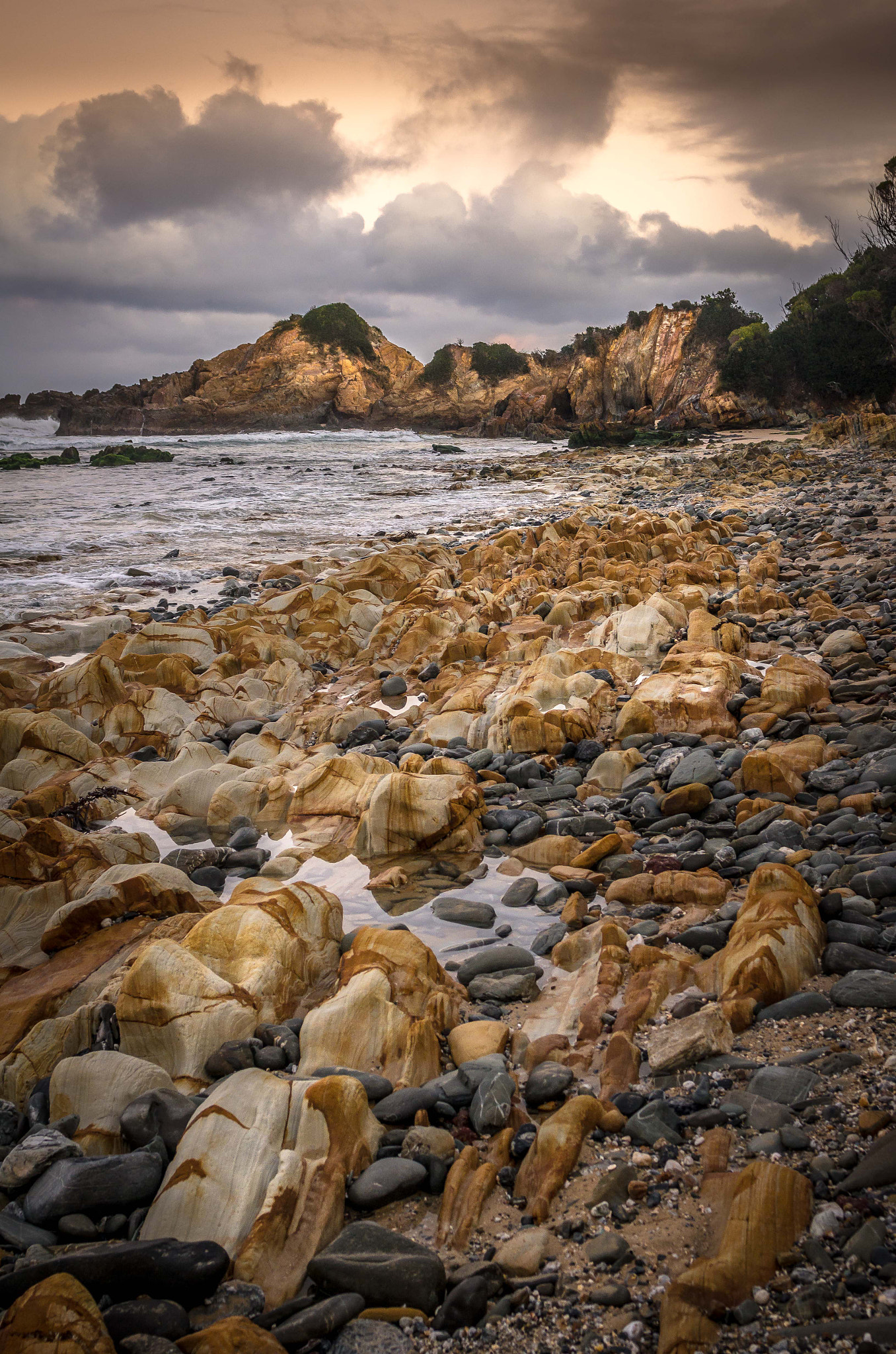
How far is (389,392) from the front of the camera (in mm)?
63312

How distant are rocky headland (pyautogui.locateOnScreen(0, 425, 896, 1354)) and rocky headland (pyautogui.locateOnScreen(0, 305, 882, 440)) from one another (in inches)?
1438

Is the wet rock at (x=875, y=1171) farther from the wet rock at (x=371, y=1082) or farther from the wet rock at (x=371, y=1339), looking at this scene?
the wet rock at (x=371, y=1082)

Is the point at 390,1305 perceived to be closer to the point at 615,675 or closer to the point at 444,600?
the point at 615,675

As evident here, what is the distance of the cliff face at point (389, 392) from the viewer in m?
44.3

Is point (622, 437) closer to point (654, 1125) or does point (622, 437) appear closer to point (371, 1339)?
point (654, 1125)

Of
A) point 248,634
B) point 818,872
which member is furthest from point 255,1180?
point 248,634

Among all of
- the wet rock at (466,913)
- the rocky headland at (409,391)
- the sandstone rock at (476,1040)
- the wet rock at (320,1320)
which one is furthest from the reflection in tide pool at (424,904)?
the rocky headland at (409,391)

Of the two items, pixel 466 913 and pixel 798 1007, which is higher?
pixel 798 1007

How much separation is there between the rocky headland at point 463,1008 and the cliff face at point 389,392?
3940cm

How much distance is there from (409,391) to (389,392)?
174 cm

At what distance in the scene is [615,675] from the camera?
581cm

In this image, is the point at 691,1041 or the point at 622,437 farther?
the point at 622,437

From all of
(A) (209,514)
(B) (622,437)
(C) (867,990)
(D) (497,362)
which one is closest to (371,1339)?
(C) (867,990)

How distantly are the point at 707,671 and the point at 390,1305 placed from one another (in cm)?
433
